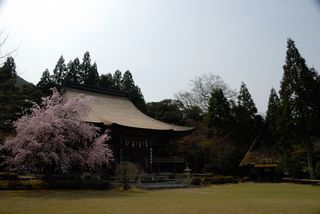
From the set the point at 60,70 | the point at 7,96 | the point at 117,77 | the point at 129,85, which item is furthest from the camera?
the point at 117,77

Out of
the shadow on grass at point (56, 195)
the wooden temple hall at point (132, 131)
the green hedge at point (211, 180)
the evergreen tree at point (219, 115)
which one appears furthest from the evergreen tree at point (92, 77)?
the shadow on grass at point (56, 195)

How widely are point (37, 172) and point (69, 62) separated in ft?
124

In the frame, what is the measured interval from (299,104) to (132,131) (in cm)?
1419

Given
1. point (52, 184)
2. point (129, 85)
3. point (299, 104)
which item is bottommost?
point (52, 184)

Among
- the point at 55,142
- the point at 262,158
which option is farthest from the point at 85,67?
the point at 55,142

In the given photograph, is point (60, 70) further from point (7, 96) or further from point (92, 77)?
point (7, 96)

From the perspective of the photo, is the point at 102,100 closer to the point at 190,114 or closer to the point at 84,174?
the point at 84,174

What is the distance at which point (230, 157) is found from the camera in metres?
39.5

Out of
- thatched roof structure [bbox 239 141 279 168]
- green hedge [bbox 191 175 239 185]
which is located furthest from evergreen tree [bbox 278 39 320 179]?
green hedge [bbox 191 175 239 185]

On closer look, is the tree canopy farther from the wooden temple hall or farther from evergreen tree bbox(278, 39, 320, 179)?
evergreen tree bbox(278, 39, 320, 179)

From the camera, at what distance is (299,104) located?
3005cm

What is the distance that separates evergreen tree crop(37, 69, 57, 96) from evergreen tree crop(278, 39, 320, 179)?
31259 millimetres

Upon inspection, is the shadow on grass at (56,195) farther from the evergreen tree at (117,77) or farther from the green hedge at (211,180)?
the evergreen tree at (117,77)

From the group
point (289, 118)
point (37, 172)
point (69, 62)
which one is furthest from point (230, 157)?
point (69, 62)
